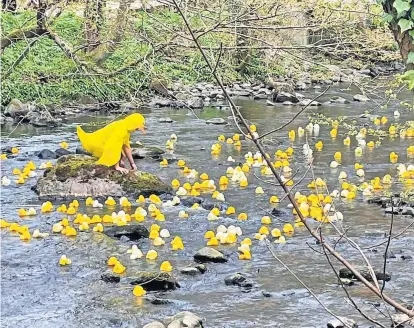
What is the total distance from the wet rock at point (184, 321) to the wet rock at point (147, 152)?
614 centimetres

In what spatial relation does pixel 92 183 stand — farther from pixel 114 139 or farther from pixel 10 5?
pixel 10 5

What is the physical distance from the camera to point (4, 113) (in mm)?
14117

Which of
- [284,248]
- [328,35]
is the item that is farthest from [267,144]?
[284,248]

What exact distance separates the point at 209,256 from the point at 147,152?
4.96 m

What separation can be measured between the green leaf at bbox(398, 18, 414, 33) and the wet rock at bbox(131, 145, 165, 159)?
7515 mm

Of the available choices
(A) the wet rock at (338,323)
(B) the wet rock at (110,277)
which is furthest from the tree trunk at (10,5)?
(A) the wet rock at (338,323)

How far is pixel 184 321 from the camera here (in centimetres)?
436

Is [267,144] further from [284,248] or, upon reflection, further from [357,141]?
[284,248]

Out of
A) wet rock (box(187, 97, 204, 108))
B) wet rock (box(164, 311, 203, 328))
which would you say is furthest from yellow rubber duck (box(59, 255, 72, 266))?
wet rock (box(187, 97, 204, 108))

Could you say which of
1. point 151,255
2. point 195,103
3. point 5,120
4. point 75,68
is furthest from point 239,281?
point 195,103

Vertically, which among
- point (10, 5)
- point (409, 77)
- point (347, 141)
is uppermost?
point (10, 5)

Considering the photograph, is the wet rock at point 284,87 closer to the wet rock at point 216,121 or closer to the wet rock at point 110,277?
the wet rock at point 216,121

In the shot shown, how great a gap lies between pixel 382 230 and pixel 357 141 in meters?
5.02

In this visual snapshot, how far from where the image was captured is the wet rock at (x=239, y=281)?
529 cm
